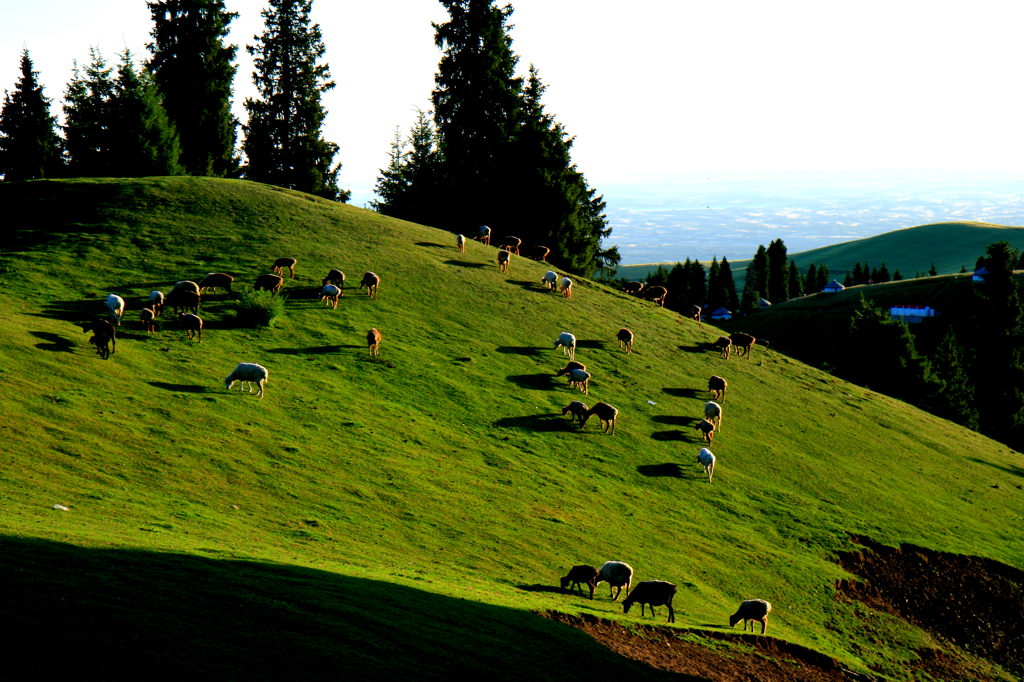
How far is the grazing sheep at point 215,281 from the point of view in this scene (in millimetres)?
46875

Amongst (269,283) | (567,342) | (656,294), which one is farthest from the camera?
(656,294)

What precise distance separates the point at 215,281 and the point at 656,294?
128 ft

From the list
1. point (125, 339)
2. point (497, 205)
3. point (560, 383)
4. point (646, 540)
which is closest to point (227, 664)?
point (646, 540)

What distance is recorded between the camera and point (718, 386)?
166 ft

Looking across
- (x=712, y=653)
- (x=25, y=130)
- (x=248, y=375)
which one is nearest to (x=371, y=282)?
(x=248, y=375)

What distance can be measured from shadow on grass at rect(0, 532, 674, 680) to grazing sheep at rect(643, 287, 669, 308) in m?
52.8

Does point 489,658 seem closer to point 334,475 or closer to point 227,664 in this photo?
point 227,664

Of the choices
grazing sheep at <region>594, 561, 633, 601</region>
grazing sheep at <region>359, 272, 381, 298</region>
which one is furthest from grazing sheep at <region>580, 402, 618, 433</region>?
grazing sheep at <region>359, 272, 381, 298</region>

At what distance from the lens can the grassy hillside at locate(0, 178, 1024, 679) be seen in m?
17.1

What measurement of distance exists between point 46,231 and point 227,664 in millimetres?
49531

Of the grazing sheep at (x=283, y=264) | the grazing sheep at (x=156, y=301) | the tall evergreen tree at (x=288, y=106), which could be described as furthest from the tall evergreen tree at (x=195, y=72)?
the grazing sheep at (x=156, y=301)

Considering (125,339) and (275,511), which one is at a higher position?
(125,339)

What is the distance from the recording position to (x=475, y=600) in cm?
2116

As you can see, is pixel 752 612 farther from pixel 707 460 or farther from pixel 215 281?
pixel 215 281
